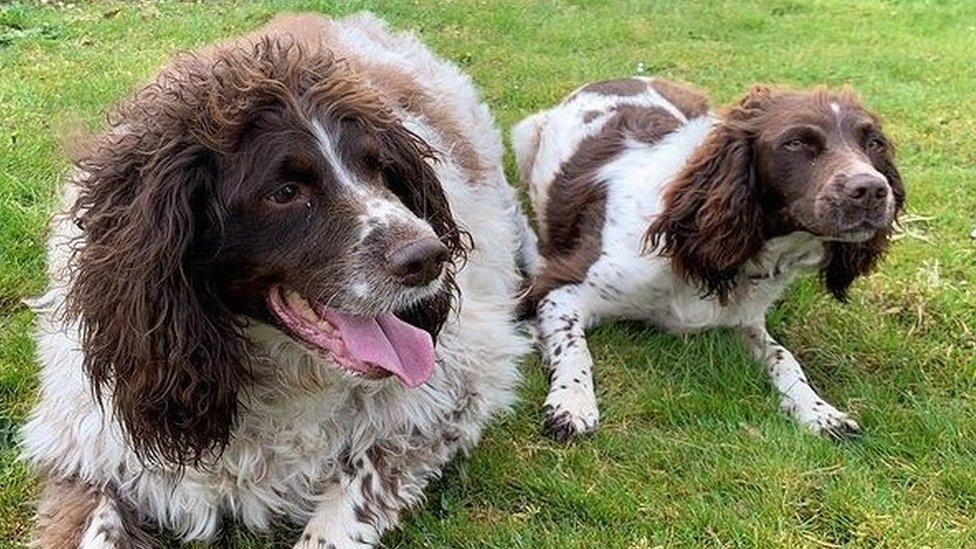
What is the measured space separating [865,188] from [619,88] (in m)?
1.95

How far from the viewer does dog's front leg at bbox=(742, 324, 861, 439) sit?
12.5 feet

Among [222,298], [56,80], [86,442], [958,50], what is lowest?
[958,50]

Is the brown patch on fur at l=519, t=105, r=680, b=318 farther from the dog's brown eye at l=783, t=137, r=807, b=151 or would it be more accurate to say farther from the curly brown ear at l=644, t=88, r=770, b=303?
the dog's brown eye at l=783, t=137, r=807, b=151

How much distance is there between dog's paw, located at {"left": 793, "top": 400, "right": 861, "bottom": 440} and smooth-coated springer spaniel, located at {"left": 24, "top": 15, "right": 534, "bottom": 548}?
1164mm

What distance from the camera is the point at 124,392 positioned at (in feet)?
8.91

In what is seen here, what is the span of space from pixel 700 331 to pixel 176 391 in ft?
7.57

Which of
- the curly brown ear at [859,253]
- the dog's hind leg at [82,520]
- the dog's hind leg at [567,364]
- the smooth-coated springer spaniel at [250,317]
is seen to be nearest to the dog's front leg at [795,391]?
the curly brown ear at [859,253]

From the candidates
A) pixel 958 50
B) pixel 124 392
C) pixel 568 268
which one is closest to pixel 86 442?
pixel 124 392

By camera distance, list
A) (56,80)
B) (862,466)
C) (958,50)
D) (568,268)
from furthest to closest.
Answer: (958,50) → (56,80) → (568,268) → (862,466)

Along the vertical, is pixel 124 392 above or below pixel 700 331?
above

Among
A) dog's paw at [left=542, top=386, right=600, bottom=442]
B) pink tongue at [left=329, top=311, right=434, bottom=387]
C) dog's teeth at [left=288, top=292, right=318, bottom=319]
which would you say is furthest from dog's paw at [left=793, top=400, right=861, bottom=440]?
dog's teeth at [left=288, top=292, right=318, bottom=319]

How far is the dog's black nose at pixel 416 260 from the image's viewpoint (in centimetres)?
259

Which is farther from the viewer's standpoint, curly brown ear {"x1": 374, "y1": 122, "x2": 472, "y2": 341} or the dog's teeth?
curly brown ear {"x1": 374, "y1": 122, "x2": 472, "y2": 341}

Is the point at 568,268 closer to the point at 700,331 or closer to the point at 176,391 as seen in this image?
the point at 700,331
